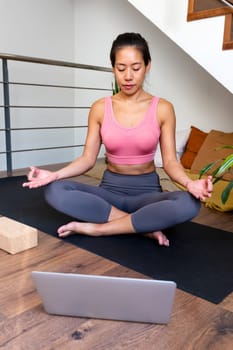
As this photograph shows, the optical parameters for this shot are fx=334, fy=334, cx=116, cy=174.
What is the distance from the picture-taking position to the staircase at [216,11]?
Result: 5.57ft

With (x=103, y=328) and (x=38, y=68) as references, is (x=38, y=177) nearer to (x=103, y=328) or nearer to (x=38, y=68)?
(x=103, y=328)

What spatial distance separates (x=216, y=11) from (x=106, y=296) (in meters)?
1.55

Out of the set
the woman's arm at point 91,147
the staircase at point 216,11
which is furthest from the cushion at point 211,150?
the woman's arm at point 91,147

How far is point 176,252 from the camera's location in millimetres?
1289

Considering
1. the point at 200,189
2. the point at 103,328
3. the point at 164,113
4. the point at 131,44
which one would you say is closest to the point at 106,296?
the point at 103,328

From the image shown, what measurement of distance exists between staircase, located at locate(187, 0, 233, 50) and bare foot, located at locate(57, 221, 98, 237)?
117cm

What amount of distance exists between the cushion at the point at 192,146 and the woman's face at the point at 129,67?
50.7 inches

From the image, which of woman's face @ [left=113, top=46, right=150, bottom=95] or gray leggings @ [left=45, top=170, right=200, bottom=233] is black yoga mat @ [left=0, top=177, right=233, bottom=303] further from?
woman's face @ [left=113, top=46, right=150, bottom=95]

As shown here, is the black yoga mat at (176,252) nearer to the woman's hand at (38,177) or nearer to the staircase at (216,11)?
the woman's hand at (38,177)

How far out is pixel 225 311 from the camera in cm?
93

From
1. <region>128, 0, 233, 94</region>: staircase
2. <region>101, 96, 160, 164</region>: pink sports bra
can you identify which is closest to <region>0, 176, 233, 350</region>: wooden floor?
<region>101, 96, 160, 164</region>: pink sports bra

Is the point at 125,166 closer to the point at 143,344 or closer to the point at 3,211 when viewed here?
the point at 3,211

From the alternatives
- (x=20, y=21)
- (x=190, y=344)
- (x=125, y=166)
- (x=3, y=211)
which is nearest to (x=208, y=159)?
(x=125, y=166)

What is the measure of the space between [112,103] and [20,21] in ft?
6.46
